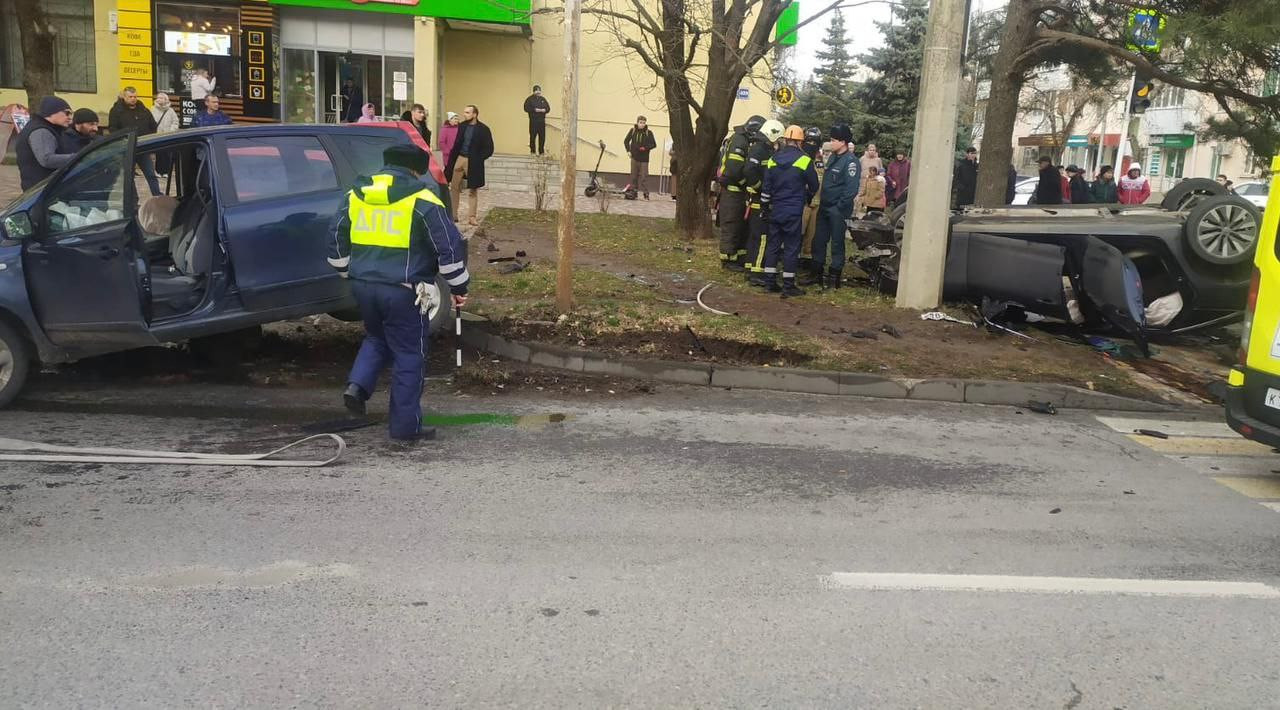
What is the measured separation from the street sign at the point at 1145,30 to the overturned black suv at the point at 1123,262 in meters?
2.18

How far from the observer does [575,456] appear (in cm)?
600

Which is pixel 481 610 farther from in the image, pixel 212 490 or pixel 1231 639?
pixel 1231 639

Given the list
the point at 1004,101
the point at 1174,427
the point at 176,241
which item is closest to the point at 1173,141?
the point at 1004,101

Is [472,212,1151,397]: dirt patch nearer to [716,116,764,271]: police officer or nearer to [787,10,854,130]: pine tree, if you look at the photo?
[716,116,764,271]: police officer

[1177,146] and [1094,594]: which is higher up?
[1177,146]

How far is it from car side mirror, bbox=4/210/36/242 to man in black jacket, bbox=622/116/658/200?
17.4m

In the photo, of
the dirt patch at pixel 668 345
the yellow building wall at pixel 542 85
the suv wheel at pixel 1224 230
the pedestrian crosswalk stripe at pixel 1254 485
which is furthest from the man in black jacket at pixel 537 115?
the pedestrian crosswalk stripe at pixel 1254 485

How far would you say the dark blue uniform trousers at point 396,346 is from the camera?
5.83m

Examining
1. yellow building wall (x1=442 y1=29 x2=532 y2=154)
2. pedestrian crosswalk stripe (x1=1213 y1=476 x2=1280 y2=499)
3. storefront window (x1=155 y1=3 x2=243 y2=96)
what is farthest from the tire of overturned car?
storefront window (x1=155 y1=3 x2=243 y2=96)

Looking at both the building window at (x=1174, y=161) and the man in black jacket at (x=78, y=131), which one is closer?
the man in black jacket at (x=78, y=131)

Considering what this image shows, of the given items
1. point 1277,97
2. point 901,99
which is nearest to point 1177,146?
point 901,99

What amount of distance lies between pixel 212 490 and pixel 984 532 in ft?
13.2

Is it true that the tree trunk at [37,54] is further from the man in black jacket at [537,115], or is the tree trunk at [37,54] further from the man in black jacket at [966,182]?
the man in black jacket at [966,182]

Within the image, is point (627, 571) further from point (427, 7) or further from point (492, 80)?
point (492, 80)
